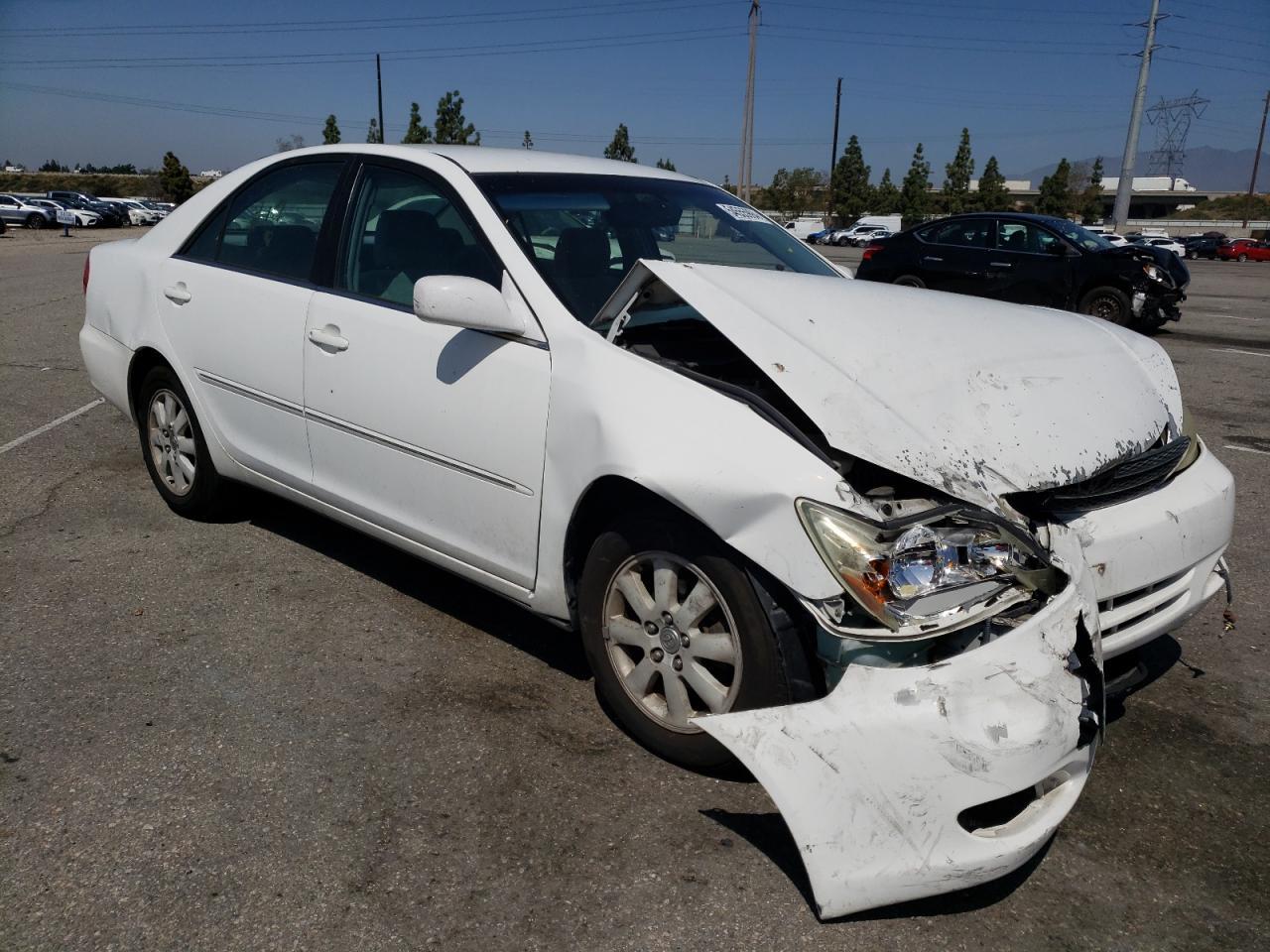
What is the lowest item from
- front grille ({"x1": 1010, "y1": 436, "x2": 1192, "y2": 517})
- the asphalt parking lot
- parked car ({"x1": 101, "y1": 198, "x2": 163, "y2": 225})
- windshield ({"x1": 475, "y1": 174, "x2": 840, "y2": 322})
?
parked car ({"x1": 101, "y1": 198, "x2": 163, "y2": 225})

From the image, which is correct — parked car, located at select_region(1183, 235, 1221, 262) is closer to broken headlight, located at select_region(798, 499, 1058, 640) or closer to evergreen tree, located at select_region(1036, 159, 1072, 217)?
evergreen tree, located at select_region(1036, 159, 1072, 217)

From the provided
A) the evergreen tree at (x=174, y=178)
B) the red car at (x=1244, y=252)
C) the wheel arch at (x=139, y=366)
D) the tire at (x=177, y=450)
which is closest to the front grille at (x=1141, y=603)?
the tire at (x=177, y=450)

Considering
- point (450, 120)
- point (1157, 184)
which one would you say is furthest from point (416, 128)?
point (1157, 184)

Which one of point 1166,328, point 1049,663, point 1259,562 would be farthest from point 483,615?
point 1166,328

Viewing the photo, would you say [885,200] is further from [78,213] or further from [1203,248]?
[78,213]

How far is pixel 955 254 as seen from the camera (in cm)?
1388

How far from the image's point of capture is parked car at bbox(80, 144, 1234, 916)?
222cm

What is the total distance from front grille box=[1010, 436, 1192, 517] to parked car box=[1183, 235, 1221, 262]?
2155 inches

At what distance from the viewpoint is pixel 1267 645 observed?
12.6 feet

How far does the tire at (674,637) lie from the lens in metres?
2.54

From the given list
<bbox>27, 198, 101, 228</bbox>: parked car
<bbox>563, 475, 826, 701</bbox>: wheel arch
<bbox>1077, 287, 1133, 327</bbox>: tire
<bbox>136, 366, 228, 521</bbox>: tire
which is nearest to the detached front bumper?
<bbox>563, 475, 826, 701</bbox>: wheel arch

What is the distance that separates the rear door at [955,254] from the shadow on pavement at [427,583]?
35.0ft

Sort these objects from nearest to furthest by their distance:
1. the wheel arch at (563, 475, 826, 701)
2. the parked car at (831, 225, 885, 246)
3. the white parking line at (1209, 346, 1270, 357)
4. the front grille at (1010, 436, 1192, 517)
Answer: the wheel arch at (563, 475, 826, 701) → the front grille at (1010, 436, 1192, 517) → the white parking line at (1209, 346, 1270, 357) → the parked car at (831, 225, 885, 246)

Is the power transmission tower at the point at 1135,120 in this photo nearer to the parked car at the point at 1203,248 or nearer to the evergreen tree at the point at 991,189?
the parked car at the point at 1203,248
